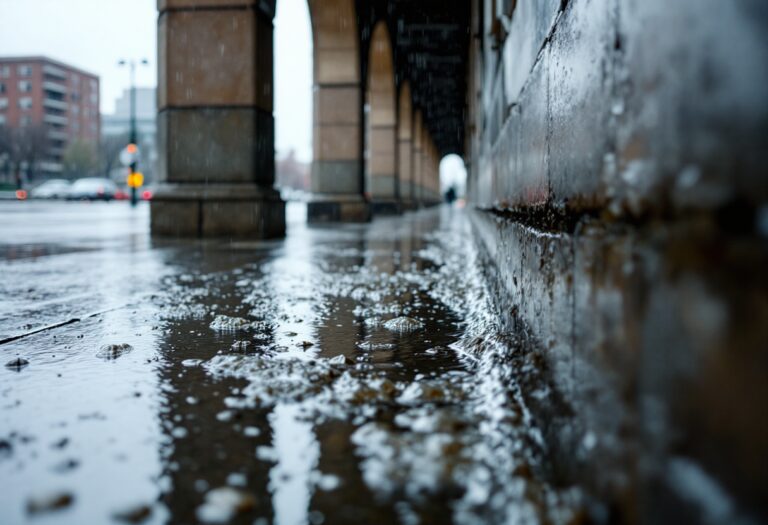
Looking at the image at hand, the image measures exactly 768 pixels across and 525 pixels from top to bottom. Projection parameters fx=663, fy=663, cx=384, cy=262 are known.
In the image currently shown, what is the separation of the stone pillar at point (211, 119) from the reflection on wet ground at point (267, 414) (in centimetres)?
419

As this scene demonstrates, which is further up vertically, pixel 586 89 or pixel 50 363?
pixel 586 89

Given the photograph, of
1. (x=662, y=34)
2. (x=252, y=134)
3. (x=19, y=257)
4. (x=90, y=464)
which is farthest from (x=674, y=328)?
(x=252, y=134)

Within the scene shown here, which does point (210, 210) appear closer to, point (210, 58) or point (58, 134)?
point (210, 58)

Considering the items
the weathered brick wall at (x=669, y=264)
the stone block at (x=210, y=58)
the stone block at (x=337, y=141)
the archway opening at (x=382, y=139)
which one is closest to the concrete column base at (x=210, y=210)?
the stone block at (x=210, y=58)

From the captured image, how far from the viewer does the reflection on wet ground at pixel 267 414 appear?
3.30 ft

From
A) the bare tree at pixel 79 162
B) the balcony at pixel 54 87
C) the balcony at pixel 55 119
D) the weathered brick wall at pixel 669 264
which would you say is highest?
the balcony at pixel 54 87

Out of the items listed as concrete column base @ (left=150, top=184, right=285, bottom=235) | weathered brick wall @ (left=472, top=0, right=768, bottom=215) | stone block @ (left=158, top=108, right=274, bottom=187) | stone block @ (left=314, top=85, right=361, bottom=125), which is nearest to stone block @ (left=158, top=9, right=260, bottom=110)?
stone block @ (left=158, top=108, right=274, bottom=187)

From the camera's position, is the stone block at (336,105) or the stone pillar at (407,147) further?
the stone pillar at (407,147)

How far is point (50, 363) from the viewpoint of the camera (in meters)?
1.83

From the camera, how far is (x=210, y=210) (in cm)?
718

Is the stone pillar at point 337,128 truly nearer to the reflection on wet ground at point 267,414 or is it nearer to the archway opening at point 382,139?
the archway opening at point 382,139

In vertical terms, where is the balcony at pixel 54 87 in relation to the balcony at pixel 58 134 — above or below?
above

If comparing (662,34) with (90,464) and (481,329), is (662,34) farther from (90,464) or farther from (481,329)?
(481,329)

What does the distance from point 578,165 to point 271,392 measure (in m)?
0.87
